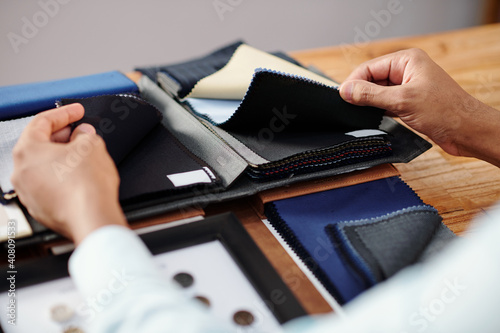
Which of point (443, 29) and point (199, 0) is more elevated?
point (199, 0)

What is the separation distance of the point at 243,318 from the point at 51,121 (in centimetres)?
37

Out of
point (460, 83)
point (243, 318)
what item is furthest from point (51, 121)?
point (460, 83)

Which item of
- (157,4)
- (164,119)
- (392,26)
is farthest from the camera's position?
(392,26)

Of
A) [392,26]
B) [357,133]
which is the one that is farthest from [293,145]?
[392,26]

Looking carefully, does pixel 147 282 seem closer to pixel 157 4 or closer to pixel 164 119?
pixel 164 119

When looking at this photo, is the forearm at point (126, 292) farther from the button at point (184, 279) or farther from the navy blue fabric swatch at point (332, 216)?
the navy blue fabric swatch at point (332, 216)

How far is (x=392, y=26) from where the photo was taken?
302 cm

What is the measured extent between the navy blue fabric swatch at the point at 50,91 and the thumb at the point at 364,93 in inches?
16.9

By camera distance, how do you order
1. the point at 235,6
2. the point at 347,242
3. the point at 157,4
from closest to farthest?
the point at 347,242
the point at 157,4
the point at 235,6

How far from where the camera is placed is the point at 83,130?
0.71 meters

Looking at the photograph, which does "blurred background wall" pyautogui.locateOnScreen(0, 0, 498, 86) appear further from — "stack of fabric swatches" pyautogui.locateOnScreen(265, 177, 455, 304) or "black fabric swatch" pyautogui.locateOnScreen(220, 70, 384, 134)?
"stack of fabric swatches" pyautogui.locateOnScreen(265, 177, 455, 304)

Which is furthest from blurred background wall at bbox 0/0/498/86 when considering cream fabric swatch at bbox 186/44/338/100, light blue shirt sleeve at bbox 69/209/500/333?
light blue shirt sleeve at bbox 69/209/500/333

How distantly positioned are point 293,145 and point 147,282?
399 millimetres

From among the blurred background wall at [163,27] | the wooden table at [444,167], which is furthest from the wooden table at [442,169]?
the blurred background wall at [163,27]
